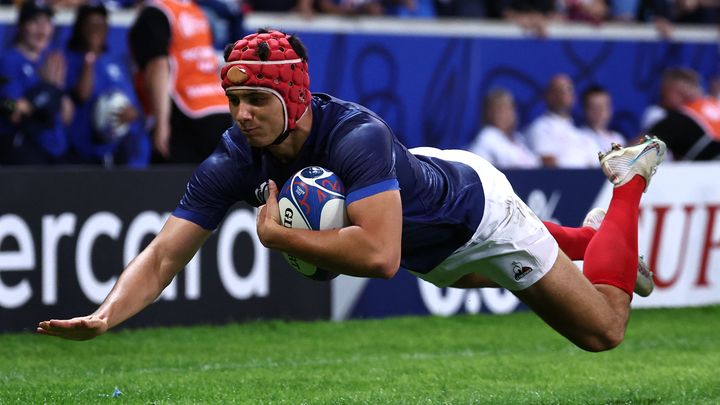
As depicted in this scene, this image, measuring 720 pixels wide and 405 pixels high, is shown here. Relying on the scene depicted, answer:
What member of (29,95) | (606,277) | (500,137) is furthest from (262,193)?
(500,137)

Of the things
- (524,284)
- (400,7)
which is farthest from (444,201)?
(400,7)

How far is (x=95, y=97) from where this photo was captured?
36.3 ft

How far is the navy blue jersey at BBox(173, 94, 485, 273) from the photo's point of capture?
534 cm

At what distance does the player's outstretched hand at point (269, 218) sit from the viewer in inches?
206

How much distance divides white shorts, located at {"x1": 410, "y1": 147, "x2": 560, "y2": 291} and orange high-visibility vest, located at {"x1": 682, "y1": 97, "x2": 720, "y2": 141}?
7.57 m

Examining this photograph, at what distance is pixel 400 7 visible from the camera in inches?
540

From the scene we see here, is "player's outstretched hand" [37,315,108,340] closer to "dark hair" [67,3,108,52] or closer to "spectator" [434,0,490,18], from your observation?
"dark hair" [67,3,108,52]

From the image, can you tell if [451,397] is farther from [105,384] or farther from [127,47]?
[127,47]

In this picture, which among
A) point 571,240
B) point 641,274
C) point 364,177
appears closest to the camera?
point 364,177

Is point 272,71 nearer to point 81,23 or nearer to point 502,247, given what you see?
point 502,247

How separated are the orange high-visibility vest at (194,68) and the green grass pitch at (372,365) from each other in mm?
2088

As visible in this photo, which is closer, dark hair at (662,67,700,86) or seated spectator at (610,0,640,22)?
dark hair at (662,67,700,86)

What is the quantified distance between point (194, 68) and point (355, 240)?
5.72 meters

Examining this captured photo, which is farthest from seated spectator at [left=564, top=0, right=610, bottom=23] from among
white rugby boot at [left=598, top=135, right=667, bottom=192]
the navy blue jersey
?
the navy blue jersey
